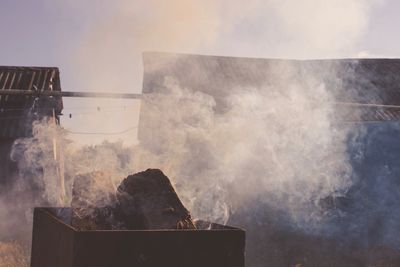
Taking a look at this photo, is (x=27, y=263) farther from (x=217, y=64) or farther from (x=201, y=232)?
(x=217, y=64)

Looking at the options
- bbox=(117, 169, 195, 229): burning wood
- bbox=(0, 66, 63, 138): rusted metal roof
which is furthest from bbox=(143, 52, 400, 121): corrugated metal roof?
bbox=(117, 169, 195, 229): burning wood

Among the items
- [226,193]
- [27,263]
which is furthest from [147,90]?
[27,263]

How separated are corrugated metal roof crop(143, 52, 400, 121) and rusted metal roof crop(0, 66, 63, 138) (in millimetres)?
3097

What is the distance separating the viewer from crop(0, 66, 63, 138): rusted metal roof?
38.0 ft

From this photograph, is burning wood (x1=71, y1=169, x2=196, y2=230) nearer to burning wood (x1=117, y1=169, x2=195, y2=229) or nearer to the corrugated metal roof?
burning wood (x1=117, y1=169, x2=195, y2=229)

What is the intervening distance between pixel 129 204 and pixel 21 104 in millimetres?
9215

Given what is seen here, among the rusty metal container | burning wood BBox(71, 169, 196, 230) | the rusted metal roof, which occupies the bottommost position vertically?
the rusty metal container

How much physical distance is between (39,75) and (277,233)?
319 inches

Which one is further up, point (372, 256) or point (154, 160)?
point (154, 160)

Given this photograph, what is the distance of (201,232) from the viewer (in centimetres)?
329

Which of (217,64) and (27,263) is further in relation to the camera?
(217,64)

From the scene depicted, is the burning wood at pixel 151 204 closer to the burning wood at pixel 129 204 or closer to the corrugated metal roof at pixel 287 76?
the burning wood at pixel 129 204

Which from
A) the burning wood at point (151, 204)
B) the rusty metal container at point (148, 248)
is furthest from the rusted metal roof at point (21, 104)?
the rusty metal container at point (148, 248)

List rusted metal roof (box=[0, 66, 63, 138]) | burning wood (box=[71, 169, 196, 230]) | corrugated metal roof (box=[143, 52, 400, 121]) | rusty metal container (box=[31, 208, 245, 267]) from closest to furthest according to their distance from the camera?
rusty metal container (box=[31, 208, 245, 267]), burning wood (box=[71, 169, 196, 230]), rusted metal roof (box=[0, 66, 63, 138]), corrugated metal roof (box=[143, 52, 400, 121])
